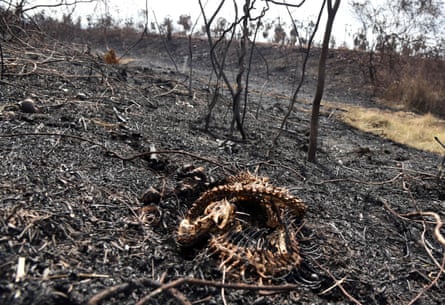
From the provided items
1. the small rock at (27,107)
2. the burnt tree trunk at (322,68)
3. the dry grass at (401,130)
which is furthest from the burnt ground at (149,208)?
the dry grass at (401,130)

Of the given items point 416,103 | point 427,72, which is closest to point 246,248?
point 416,103

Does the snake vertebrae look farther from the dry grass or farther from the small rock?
the dry grass

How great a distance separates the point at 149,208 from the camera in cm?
157

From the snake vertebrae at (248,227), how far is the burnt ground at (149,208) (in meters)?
0.05

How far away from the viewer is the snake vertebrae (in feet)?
4.24

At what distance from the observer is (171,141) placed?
2568 mm

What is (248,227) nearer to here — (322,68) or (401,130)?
(322,68)

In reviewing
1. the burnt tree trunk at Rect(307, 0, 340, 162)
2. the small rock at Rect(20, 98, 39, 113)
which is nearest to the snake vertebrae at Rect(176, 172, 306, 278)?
the burnt tree trunk at Rect(307, 0, 340, 162)

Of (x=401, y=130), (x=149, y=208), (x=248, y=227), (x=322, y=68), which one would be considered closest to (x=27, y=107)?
(x=149, y=208)

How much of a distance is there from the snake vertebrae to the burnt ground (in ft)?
0.16

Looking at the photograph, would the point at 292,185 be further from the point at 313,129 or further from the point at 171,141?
the point at 171,141

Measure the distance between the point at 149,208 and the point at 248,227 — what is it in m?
0.41

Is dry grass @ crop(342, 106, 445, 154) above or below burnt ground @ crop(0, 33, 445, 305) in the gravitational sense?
below

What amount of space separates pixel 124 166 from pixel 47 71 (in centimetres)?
214
